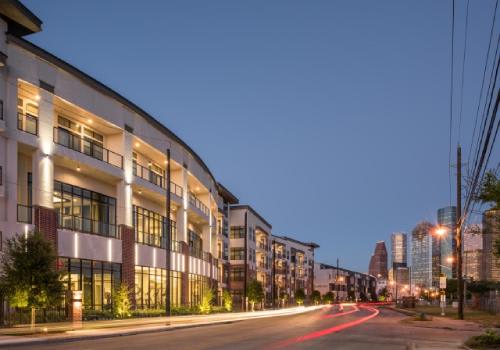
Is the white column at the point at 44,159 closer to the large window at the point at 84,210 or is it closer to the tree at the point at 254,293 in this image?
the large window at the point at 84,210

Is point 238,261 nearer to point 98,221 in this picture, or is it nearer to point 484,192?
point 98,221

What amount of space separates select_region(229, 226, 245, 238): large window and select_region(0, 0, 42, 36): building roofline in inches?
2787

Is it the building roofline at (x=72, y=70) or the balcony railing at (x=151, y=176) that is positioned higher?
the building roofline at (x=72, y=70)

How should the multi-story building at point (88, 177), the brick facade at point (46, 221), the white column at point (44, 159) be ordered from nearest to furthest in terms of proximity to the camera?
1. the multi-story building at point (88, 177)
2. the brick facade at point (46, 221)
3. the white column at point (44, 159)

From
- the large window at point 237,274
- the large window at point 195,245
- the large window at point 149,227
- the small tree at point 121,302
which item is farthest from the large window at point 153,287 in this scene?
the large window at point 237,274

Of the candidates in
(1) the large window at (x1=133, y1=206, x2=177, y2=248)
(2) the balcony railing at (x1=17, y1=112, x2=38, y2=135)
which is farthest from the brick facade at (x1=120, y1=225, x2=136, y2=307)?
(2) the balcony railing at (x1=17, y1=112, x2=38, y2=135)

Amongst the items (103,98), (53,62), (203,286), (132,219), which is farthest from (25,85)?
(203,286)

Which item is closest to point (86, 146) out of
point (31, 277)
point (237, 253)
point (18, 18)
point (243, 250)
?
point (18, 18)

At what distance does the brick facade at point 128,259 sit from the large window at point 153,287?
147 centimetres

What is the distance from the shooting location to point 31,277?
29375 millimetres

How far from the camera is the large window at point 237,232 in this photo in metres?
107

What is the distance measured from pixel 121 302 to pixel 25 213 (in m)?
10.2

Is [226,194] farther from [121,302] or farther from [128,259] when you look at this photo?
[121,302]

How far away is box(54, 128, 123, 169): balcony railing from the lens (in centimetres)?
4119
